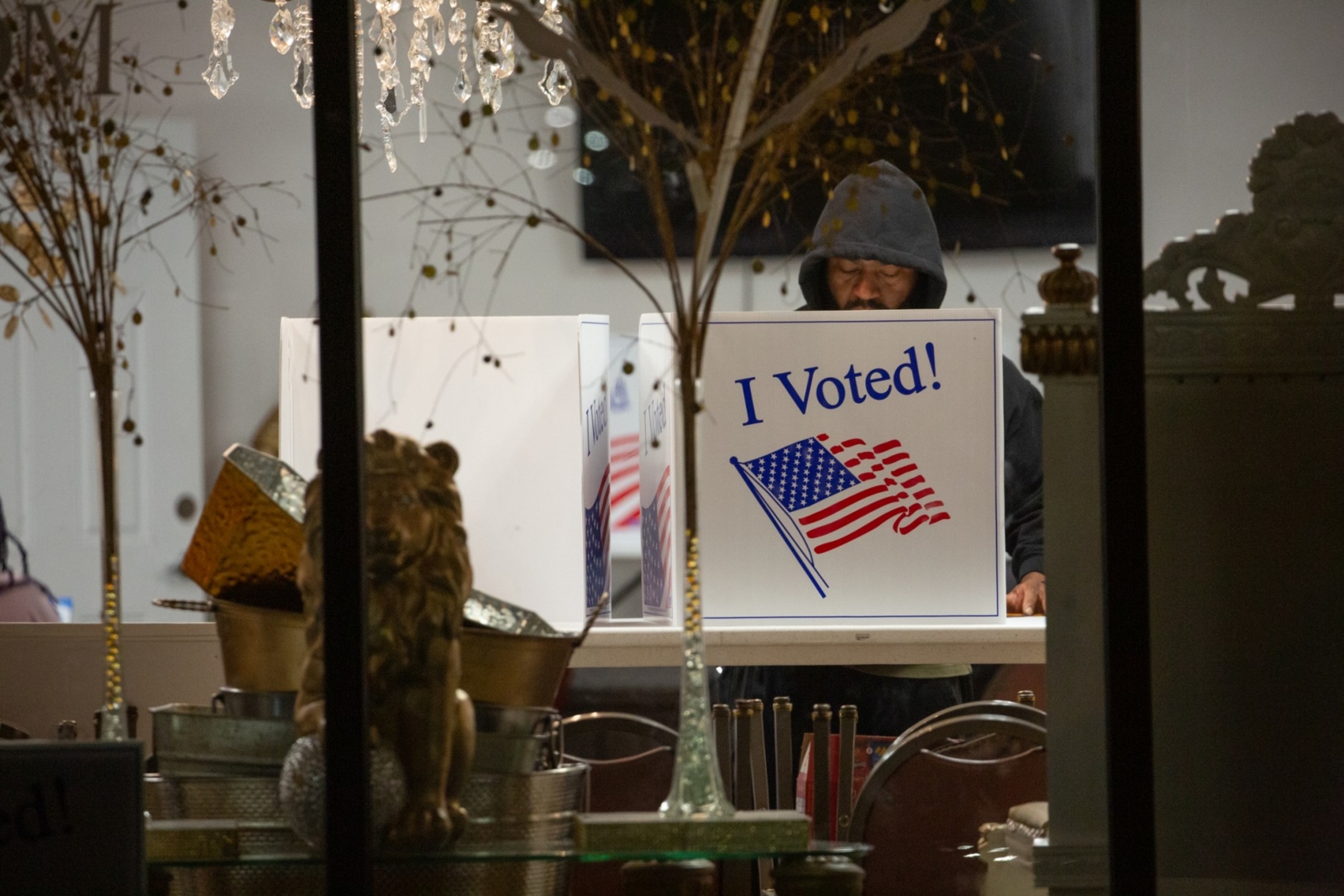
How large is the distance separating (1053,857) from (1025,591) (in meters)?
0.32

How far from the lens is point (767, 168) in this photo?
1.20 metres

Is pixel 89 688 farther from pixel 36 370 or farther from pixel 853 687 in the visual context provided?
pixel 853 687

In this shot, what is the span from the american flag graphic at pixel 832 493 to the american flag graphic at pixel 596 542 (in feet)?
0.51

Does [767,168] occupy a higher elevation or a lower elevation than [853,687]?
higher

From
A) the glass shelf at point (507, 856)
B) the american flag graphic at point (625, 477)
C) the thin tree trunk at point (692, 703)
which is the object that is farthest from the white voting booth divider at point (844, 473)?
the glass shelf at point (507, 856)

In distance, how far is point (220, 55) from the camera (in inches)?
58.1

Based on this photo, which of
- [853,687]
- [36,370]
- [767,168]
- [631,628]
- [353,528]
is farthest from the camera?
[853,687]

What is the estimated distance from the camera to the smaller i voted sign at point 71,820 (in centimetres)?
108

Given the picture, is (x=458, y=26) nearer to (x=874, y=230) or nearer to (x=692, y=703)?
(x=874, y=230)

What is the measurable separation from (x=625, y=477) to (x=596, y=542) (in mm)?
570

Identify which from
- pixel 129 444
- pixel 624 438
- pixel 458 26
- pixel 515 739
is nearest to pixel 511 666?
pixel 515 739

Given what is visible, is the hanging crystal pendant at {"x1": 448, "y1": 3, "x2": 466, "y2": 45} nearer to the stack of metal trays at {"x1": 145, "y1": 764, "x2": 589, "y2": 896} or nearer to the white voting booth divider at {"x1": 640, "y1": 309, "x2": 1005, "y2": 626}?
the white voting booth divider at {"x1": 640, "y1": 309, "x2": 1005, "y2": 626}

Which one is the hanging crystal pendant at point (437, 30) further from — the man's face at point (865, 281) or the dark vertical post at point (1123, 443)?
the dark vertical post at point (1123, 443)

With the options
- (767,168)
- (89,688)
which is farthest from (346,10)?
(89,688)
